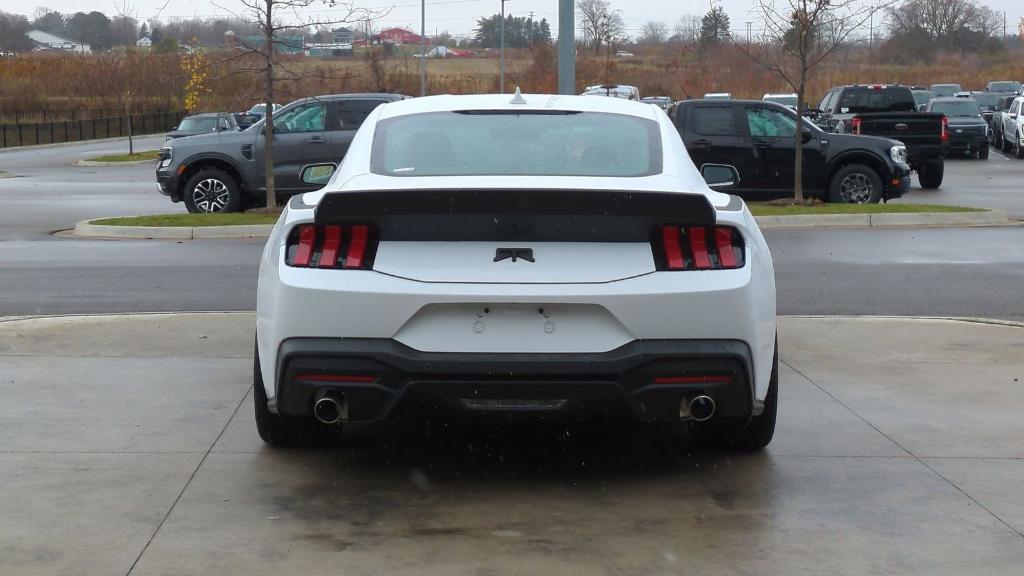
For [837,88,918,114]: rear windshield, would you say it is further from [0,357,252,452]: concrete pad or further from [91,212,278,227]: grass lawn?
[0,357,252,452]: concrete pad

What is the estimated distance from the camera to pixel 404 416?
534 centimetres

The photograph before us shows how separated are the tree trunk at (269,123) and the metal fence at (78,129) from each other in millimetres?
41077

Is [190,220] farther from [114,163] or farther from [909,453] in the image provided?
[114,163]

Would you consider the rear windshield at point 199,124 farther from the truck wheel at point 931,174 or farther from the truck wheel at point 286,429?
the truck wheel at point 286,429

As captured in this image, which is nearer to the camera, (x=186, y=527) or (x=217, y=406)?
(x=186, y=527)

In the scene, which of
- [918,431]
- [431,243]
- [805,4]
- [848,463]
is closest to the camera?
[431,243]

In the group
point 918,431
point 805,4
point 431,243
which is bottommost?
point 918,431

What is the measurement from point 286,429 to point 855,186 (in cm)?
1603

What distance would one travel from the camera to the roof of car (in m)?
6.62

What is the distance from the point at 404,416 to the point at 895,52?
336 ft

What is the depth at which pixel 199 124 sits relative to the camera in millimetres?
42344

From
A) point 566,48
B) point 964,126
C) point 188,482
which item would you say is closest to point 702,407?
point 188,482

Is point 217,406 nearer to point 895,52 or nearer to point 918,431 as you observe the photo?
point 918,431

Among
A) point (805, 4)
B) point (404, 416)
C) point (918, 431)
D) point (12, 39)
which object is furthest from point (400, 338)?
point (12, 39)
